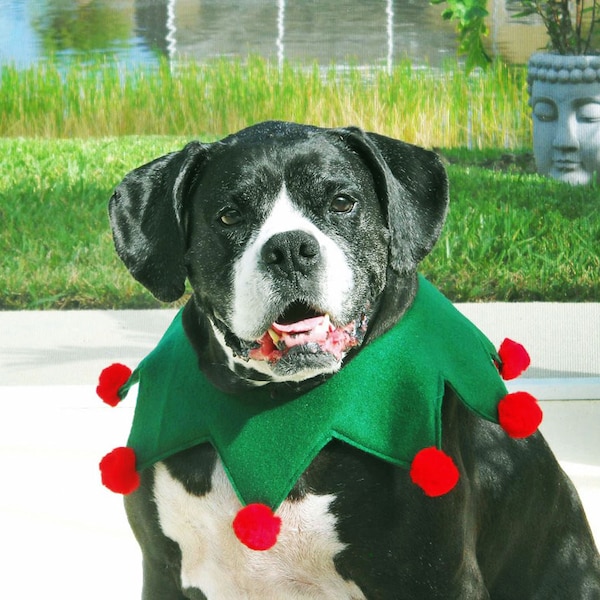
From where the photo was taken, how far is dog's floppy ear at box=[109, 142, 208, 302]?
1876mm

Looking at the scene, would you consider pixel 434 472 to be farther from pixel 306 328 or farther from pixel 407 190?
pixel 407 190

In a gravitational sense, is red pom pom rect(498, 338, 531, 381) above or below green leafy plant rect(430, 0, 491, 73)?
below

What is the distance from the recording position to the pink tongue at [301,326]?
181cm

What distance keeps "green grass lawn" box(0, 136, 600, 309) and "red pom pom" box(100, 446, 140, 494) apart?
193 cm

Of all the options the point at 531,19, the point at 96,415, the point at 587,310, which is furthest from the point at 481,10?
the point at 96,415

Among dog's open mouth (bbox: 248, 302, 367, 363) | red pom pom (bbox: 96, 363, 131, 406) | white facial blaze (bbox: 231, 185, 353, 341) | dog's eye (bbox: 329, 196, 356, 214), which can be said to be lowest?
red pom pom (bbox: 96, 363, 131, 406)

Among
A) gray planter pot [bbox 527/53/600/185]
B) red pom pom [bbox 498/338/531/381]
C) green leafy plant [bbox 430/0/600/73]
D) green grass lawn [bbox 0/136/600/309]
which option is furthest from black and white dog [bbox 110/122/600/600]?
gray planter pot [bbox 527/53/600/185]

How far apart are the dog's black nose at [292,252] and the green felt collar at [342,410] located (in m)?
0.21

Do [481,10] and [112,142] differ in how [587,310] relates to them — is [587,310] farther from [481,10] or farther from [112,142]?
[112,142]

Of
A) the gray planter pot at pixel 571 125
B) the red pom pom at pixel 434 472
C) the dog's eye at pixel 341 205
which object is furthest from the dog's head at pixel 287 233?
the gray planter pot at pixel 571 125

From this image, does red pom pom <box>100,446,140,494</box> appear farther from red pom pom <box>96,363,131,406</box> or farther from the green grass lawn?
the green grass lawn

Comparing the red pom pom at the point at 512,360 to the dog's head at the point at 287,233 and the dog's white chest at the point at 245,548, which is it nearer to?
the dog's head at the point at 287,233

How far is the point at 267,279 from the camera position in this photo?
176 centimetres

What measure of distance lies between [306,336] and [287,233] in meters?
0.18
